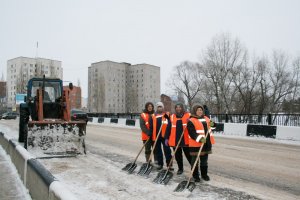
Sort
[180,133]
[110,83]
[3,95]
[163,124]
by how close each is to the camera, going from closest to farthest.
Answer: [180,133]
[163,124]
[3,95]
[110,83]

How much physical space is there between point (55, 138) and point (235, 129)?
487 inches

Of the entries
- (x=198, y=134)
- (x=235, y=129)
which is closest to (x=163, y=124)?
(x=198, y=134)

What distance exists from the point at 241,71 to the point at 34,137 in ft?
123

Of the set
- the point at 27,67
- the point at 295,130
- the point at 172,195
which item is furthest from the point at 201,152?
the point at 27,67

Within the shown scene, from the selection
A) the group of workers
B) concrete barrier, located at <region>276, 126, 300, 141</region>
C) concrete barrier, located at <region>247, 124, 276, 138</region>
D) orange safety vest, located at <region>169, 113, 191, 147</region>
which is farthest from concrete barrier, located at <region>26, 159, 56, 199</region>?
concrete barrier, located at <region>247, 124, 276, 138</region>

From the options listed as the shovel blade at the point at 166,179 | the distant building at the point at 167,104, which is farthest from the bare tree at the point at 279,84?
the shovel blade at the point at 166,179

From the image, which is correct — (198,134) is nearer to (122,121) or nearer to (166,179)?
(166,179)

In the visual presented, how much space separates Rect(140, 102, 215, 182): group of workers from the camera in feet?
23.1

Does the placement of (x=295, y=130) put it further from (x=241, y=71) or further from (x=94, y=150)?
(x=241, y=71)

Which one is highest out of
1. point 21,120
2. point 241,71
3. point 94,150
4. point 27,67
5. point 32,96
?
point 27,67

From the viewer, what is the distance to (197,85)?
237ft

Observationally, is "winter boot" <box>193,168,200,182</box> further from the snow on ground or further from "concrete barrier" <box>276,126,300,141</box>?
"concrete barrier" <box>276,126,300,141</box>

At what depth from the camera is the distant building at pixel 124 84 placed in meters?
115

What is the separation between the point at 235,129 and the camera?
66.9ft
